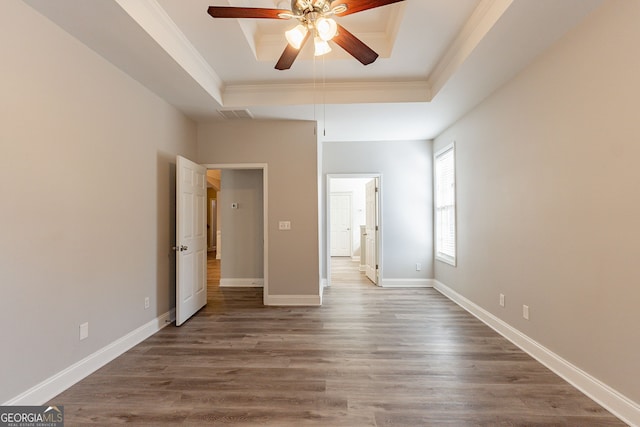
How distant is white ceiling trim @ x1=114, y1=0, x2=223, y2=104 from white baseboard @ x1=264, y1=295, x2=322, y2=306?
2736mm

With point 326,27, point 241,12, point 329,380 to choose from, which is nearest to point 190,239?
point 329,380

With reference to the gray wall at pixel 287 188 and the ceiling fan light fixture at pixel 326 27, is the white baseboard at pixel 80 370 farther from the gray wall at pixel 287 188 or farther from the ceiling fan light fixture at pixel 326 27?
the ceiling fan light fixture at pixel 326 27

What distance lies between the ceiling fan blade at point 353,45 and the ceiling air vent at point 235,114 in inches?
78.5

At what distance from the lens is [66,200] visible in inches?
83.0

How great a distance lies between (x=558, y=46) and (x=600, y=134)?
83 centimetres

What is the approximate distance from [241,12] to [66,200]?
1843 mm

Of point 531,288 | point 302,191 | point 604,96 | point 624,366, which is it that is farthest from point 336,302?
point 604,96

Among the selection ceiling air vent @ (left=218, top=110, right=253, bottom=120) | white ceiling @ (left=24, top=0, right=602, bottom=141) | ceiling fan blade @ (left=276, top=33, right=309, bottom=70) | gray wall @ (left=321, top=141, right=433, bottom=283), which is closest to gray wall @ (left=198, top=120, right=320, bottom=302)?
ceiling air vent @ (left=218, top=110, right=253, bottom=120)

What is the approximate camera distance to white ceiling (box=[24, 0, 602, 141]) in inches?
80.3

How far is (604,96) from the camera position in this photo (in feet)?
6.17

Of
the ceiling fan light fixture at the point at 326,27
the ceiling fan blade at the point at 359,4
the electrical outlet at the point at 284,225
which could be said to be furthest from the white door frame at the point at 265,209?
the ceiling fan blade at the point at 359,4

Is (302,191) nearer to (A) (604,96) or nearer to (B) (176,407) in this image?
(B) (176,407)

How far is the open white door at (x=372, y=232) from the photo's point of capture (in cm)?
521

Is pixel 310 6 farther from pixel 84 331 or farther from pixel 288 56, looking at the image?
pixel 84 331
